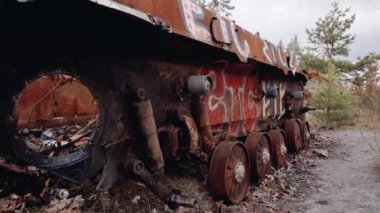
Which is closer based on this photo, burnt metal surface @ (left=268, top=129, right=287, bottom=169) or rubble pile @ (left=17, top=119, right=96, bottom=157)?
rubble pile @ (left=17, top=119, right=96, bottom=157)

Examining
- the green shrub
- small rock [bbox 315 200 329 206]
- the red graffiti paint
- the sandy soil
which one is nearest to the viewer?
the sandy soil

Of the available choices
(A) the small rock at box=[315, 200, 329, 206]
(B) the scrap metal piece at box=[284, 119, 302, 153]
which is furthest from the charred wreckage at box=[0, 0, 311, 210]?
(B) the scrap metal piece at box=[284, 119, 302, 153]

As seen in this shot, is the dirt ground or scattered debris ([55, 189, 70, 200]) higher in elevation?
scattered debris ([55, 189, 70, 200])

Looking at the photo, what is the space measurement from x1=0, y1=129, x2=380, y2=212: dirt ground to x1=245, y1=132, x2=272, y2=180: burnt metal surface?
0.19 metres

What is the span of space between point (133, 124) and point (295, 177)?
176 inches

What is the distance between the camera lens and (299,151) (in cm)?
996

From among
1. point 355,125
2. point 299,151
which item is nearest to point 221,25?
point 299,151

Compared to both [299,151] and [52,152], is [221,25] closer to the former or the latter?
[52,152]

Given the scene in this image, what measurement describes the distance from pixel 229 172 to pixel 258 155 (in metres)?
1.47

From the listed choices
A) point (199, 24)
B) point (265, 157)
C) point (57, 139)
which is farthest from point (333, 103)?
point (57, 139)

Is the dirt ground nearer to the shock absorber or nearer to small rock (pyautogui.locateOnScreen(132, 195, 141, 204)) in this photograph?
small rock (pyautogui.locateOnScreen(132, 195, 141, 204))

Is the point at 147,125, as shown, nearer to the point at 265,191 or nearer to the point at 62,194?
the point at 62,194

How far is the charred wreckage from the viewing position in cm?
313

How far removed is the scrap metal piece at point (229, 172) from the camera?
15.8 feet
